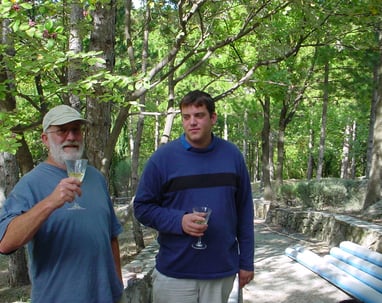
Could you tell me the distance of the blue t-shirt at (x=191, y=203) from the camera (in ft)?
9.31

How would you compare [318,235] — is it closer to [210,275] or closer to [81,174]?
[210,275]

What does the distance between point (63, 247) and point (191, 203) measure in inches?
36.1

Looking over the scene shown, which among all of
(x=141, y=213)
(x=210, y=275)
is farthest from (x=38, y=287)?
(x=210, y=275)

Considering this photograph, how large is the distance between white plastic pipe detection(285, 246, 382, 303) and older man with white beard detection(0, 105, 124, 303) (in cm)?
373

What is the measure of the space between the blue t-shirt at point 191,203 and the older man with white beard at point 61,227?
17.6 inches

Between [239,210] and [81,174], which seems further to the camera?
[239,210]

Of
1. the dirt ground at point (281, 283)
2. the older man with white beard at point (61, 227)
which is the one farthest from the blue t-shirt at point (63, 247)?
the dirt ground at point (281, 283)

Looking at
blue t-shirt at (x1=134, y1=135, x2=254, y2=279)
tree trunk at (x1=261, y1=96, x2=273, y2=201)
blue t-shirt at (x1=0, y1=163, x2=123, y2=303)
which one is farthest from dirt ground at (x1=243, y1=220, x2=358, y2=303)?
tree trunk at (x1=261, y1=96, x2=273, y2=201)

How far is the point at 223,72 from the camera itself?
40.0ft

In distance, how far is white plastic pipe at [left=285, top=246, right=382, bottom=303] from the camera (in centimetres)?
514

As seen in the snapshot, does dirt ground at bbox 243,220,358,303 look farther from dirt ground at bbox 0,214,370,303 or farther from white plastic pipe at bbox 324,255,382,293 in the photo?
white plastic pipe at bbox 324,255,382,293

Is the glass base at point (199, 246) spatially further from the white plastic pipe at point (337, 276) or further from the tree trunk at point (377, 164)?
the tree trunk at point (377, 164)

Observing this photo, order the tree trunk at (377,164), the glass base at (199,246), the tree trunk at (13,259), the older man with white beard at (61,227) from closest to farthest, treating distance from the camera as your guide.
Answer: the older man with white beard at (61,227)
the glass base at (199,246)
the tree trunk at (13,259)
the tree trunk at (377,164)

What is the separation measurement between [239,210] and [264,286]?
3.69 m
